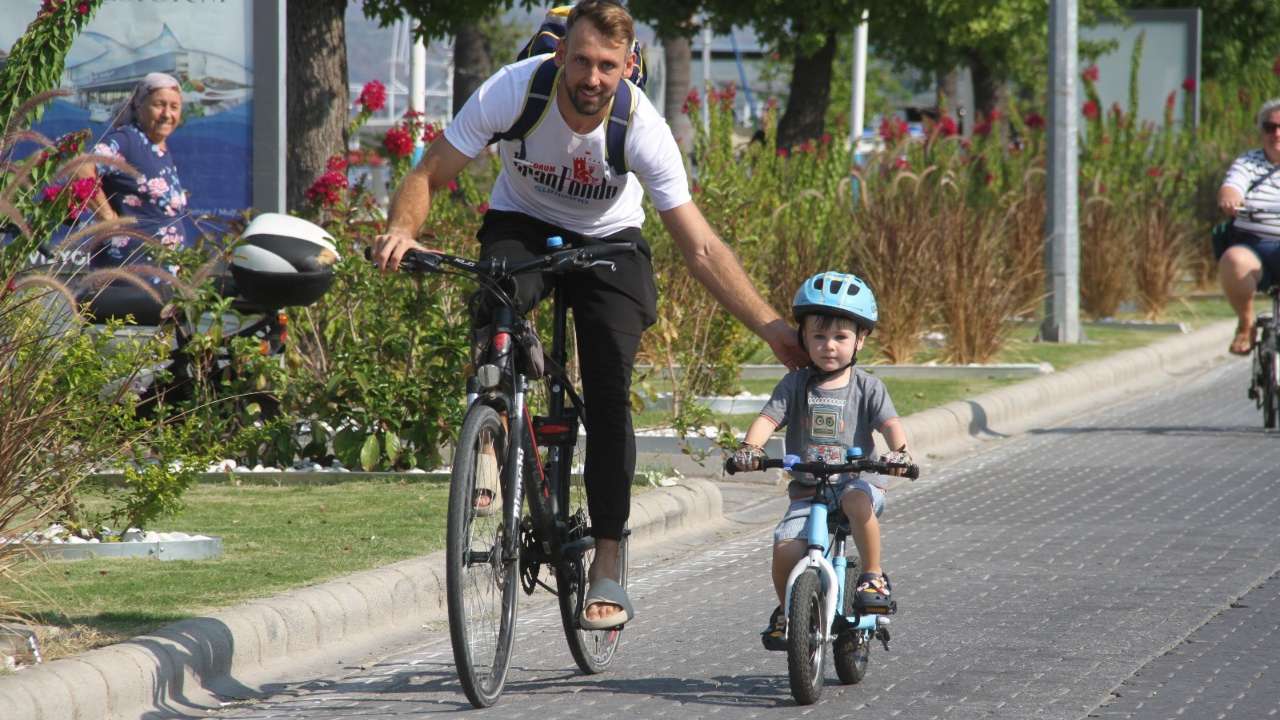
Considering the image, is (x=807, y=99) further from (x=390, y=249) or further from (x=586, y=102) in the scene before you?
(x=390, y=249)

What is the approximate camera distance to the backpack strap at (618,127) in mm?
5590

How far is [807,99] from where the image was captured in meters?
23.6

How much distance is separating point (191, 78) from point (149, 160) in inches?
26.5

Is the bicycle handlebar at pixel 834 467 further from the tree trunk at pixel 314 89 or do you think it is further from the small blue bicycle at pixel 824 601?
the tree trunk at pixel 314 89

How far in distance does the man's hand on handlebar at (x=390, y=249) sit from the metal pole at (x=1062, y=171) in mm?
11442

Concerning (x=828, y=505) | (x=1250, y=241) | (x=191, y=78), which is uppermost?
(x=191, y=78)

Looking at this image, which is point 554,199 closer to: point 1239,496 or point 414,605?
point 414,605

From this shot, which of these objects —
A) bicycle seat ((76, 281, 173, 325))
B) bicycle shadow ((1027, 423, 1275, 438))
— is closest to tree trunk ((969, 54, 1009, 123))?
bicycle shadow ((1027, 423, 1275, 438))

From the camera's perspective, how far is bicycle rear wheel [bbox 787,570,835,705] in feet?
17.8

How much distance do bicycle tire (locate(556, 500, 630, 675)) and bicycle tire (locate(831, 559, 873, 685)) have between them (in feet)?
2.12

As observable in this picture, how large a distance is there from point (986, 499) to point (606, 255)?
4.60 metres

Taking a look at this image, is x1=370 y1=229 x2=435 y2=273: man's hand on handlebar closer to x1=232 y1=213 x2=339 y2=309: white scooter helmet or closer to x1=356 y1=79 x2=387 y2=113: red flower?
x1=232 y1=213 x2=339 y2=309: white scooter helmet

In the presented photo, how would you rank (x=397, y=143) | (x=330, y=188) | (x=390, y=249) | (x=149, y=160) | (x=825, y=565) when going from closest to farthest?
(x=390, y=249), (x=825, y=565), (x=330, y=188), (x=149, y=160), (x=397, y=143)

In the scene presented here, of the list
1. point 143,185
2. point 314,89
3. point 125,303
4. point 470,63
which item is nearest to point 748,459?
point 125,303
